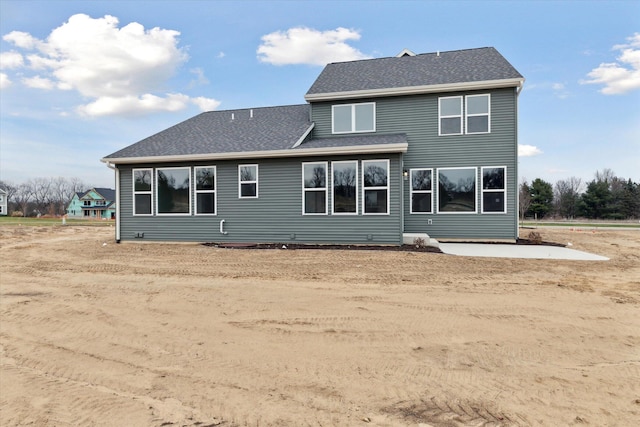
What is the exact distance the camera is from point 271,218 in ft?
41.6

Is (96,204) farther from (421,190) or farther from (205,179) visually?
(421,190)

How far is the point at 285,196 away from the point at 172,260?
14.6 feet

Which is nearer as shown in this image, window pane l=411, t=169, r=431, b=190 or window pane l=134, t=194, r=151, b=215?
window pane l=411, t=169, r=431, b=190

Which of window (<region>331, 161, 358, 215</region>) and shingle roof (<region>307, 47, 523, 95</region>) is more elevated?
shingle roof (<region>307, 47, 523, 95</region>)

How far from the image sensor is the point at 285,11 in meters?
14.1

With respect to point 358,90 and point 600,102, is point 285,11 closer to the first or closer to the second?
point 358,90

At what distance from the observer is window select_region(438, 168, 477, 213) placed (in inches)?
500

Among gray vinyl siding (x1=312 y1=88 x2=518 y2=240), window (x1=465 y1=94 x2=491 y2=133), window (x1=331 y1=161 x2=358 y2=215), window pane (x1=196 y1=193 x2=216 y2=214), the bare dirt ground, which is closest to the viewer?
the bare dirt ground

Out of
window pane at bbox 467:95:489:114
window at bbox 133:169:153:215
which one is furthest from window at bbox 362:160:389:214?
window at bbox 133:169:153:215

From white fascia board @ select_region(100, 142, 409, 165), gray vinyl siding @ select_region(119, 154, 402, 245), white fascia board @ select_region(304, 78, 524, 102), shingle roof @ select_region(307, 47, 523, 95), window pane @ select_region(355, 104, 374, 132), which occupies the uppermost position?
shingle roof @ select_region(307, 47, 523, 95)

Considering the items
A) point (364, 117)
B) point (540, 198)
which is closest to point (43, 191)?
point (364, 117)

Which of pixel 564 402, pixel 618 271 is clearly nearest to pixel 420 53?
pixel 618 271

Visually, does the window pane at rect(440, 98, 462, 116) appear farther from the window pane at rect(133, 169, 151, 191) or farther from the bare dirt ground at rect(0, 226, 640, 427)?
the window pane at rect(133, 169, 151, 191)

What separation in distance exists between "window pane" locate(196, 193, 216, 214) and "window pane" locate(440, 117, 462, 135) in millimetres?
8913
